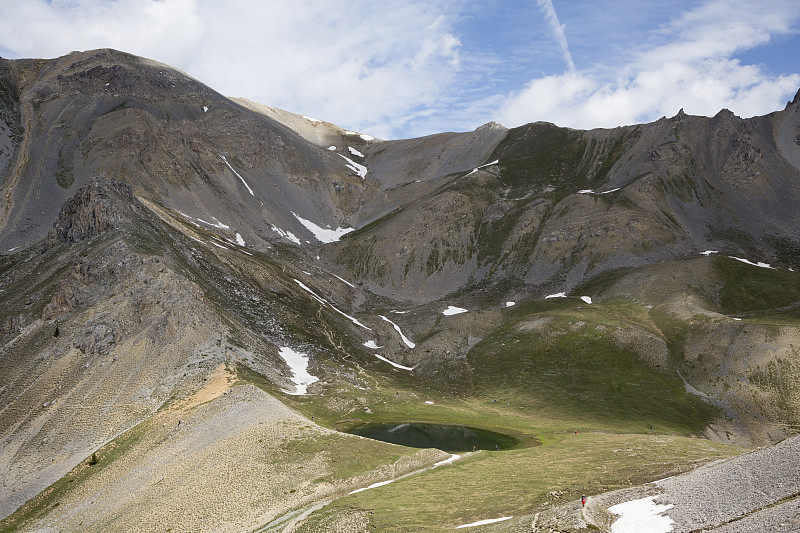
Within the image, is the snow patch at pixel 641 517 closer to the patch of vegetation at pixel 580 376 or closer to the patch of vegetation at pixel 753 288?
the patch of vegetation at pixel 580 376

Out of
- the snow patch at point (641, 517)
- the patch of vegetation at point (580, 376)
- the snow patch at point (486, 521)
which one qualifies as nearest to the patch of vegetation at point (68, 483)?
the snow patch at point (486, 521)

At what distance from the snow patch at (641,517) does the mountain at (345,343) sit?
323 inches

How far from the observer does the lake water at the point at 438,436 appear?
255 ft

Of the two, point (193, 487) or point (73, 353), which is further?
point (73, 353)

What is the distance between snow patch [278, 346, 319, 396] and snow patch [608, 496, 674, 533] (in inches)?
2805

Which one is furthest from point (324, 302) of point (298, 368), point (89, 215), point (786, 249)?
point (786, 249)

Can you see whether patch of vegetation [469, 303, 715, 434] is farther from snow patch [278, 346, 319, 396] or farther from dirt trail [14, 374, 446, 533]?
dirt trail [14, 374, 446, 533]

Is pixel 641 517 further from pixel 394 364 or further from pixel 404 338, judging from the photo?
pixel 404 338

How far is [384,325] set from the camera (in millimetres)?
147875

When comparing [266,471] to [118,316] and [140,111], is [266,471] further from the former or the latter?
[140,111]

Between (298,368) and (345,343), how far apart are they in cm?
2340

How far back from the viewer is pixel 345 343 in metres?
127

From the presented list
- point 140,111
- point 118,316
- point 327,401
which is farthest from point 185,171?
point 327,401

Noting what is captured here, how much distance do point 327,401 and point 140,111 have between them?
157 meters
